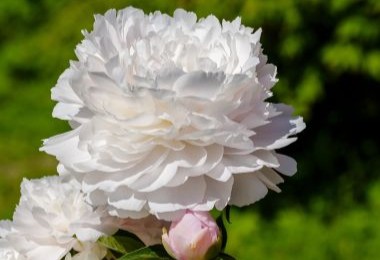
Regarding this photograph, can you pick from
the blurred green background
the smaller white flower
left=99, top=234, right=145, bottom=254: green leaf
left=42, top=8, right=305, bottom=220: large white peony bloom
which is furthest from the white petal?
the blurred green background

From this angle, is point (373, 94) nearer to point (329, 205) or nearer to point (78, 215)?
point (329, 205)

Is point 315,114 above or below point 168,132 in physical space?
below

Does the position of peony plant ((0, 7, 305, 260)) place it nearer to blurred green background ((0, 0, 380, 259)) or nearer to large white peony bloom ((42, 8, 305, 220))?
large white peony bloom ((42, 8, 305, 220))

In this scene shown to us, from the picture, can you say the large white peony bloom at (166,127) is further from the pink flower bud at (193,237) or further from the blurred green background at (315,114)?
the blurred green background at (315,114)

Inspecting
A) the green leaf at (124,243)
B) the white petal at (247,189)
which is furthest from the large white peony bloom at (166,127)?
the green leaf at (124,243)

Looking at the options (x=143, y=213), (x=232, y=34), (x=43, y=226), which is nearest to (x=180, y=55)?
(x=232, y=34)

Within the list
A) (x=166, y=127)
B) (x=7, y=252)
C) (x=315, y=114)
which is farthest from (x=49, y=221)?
(x=315, y=114)

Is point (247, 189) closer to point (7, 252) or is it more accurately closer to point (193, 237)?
point (193, 237)
